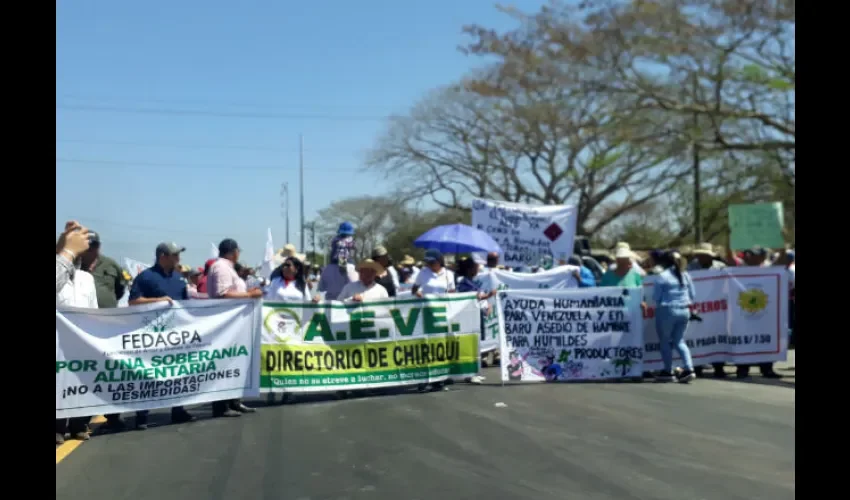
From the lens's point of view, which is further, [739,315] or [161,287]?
[739,315]

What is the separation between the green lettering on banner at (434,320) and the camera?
415 inches

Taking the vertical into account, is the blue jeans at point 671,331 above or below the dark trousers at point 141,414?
above

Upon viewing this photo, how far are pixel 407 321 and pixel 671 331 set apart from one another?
3.67m

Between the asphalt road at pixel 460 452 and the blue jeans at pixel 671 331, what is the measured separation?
1381 millimetres

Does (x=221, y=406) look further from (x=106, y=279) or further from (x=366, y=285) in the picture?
(x=366, y=285)

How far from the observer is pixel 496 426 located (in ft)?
25.4

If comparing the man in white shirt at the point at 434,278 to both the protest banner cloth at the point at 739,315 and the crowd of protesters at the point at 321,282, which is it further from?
the protest banner cloth at the point at 739,315

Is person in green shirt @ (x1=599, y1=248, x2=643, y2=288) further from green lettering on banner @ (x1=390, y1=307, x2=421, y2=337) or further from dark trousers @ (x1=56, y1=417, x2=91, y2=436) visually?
dark trousers @ (x1=56, y1=417, x2=91, y2=436)

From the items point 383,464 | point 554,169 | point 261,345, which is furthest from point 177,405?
point 554,169

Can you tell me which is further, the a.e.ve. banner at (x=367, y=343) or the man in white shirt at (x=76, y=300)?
the a.e.ve. banner at (x=367, y=343)

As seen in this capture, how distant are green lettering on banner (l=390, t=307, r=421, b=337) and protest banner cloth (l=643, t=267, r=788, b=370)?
3553mm

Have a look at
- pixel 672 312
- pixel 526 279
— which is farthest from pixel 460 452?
pixel 526 279

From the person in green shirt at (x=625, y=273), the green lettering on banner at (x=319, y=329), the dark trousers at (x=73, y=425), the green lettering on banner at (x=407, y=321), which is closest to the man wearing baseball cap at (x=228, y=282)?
the green lettering on banner at (x=319, y=329)

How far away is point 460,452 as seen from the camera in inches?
262
